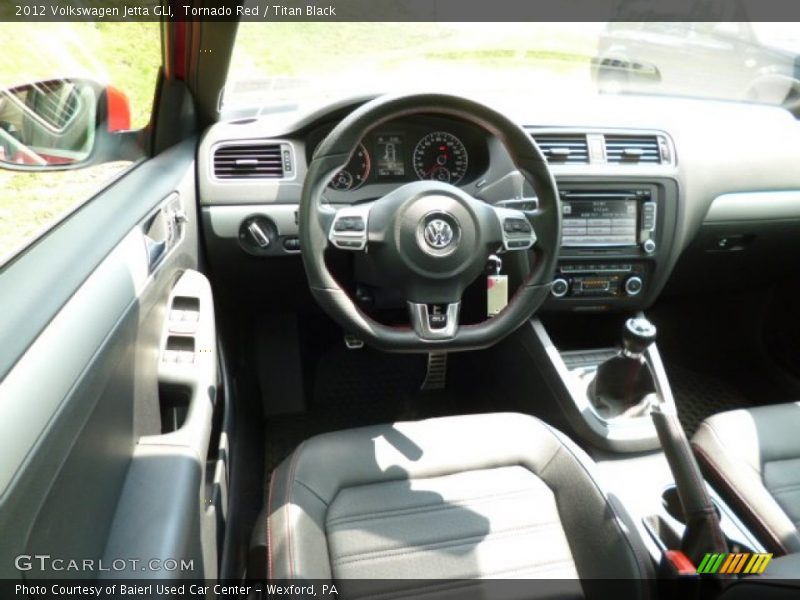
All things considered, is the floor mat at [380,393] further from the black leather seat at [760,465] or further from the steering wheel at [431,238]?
the steering wheel at [431,238]

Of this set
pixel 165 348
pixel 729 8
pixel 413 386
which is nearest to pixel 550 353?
pixel 413 386

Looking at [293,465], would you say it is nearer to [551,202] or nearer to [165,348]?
[165,348]

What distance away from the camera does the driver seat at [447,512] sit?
129 cm

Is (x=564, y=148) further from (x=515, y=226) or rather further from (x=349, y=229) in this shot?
(x=349, y=229)

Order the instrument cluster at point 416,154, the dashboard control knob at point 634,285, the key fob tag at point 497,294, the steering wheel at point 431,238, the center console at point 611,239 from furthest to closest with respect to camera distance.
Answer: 1. the dashboard control knob at point 634,285
2. the center console at point 611,239
3. the instrument cluster at point 416,154
4. the key fob tag at point 497,294
5. the steering wheel at point 431,238

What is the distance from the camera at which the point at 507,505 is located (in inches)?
56.7

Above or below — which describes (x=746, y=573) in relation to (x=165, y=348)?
below

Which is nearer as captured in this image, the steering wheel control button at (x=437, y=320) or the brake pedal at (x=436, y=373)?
the steering wheel control button at (x=437, y=320)

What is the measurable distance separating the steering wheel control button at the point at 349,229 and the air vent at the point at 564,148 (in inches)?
30.4

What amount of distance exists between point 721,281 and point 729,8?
1.30 m

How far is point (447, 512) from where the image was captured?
1417mm

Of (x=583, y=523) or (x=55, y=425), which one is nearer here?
(x=55, y=425)

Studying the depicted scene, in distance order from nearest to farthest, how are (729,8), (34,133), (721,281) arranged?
(34,133) < (721,281) < (729,8)

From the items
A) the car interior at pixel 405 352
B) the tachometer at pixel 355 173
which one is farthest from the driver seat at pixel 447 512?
the tachometer at pixel 355 173
